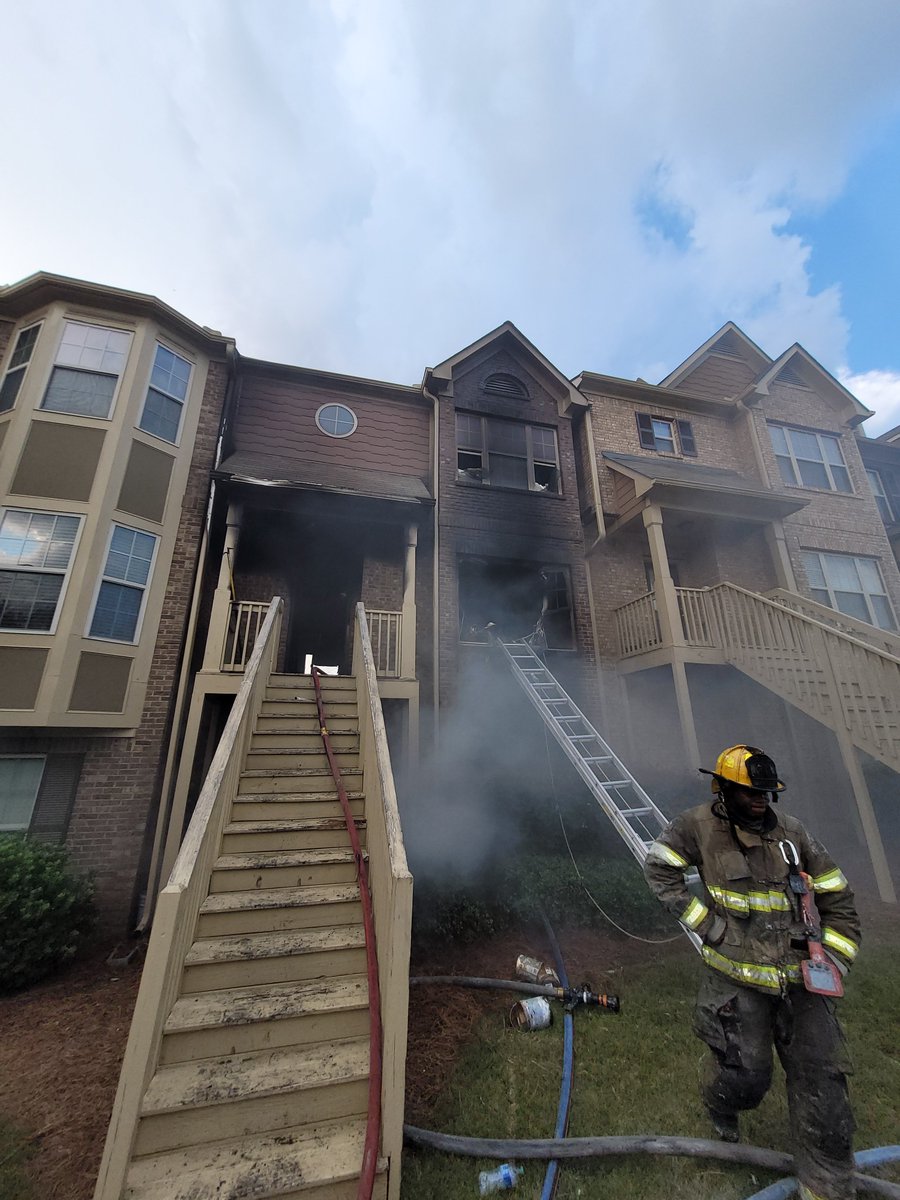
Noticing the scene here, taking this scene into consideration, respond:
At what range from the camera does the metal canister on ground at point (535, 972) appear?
4.28 meters

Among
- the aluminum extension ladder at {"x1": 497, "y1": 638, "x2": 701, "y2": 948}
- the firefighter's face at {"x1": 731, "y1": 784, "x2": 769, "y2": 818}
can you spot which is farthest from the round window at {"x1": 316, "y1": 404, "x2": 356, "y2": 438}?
the firefighter's face at {"x1": 731, "y1": 784, "x2": 769, "y2": 818}

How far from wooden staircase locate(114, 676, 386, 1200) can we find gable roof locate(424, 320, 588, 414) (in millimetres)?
10050

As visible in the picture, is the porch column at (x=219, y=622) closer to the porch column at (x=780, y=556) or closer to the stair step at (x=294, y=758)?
the stair step at (x=294, y=758)

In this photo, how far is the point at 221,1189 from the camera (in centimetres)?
212

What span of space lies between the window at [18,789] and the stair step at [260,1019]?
525cm

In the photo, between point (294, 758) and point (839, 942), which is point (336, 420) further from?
point (839, 942)

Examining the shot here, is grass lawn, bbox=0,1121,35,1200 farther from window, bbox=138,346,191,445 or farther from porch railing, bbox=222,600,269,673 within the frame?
window, bbox=138,346,191,445

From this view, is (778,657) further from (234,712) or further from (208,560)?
(208,560)

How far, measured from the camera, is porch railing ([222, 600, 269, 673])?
700 cm

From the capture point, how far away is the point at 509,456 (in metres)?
10.7

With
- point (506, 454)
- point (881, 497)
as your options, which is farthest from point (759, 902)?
point (881, 497)

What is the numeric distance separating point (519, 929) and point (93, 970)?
459cm

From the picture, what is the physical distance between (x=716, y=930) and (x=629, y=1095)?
1432mm

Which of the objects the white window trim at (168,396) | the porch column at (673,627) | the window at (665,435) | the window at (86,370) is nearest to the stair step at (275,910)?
the porch column at (673,627)
